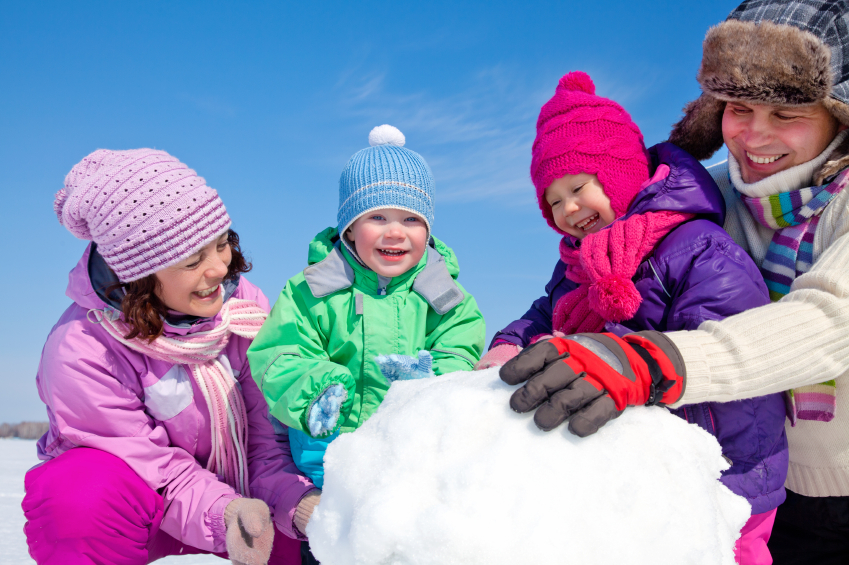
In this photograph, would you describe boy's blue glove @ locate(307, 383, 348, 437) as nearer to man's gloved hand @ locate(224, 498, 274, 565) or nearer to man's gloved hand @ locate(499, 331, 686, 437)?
man's gloved hand @ locate(224, 498, 274, 565)

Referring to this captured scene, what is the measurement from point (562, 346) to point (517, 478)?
39 centimetres

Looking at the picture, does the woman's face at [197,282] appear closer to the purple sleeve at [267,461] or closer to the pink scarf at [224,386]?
the pink scarf at [224,386]

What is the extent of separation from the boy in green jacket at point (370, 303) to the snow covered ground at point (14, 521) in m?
1.83

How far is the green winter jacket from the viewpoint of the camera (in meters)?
2.51

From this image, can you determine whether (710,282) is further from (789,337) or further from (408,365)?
(408,365)

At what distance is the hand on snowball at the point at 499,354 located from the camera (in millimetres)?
2278

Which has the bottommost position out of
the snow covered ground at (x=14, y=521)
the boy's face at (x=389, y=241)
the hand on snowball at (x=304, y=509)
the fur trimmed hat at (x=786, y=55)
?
the snow covered ground at (x=14, y=521)

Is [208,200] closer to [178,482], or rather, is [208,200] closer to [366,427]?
[178,482]

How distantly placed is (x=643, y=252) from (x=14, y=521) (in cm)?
491

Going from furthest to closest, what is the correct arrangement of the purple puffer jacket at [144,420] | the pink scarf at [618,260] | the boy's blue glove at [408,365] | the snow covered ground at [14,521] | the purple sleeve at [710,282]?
the snow covered ground at [14,521], the purple puffer jacket at [144,420], the boy's blue glove at [408,365], the pink scarf at [618,260], the purple sleeve at [710,282]

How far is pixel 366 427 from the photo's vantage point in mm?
1451

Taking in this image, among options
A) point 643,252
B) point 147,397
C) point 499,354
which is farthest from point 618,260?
point 147,397

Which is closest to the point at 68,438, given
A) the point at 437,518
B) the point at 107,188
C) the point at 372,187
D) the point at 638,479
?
the point at 107,188

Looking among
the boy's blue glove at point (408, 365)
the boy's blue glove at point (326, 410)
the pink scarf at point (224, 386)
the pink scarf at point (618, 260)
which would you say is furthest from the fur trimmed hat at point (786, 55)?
the pink scarf at point (224, 386)
